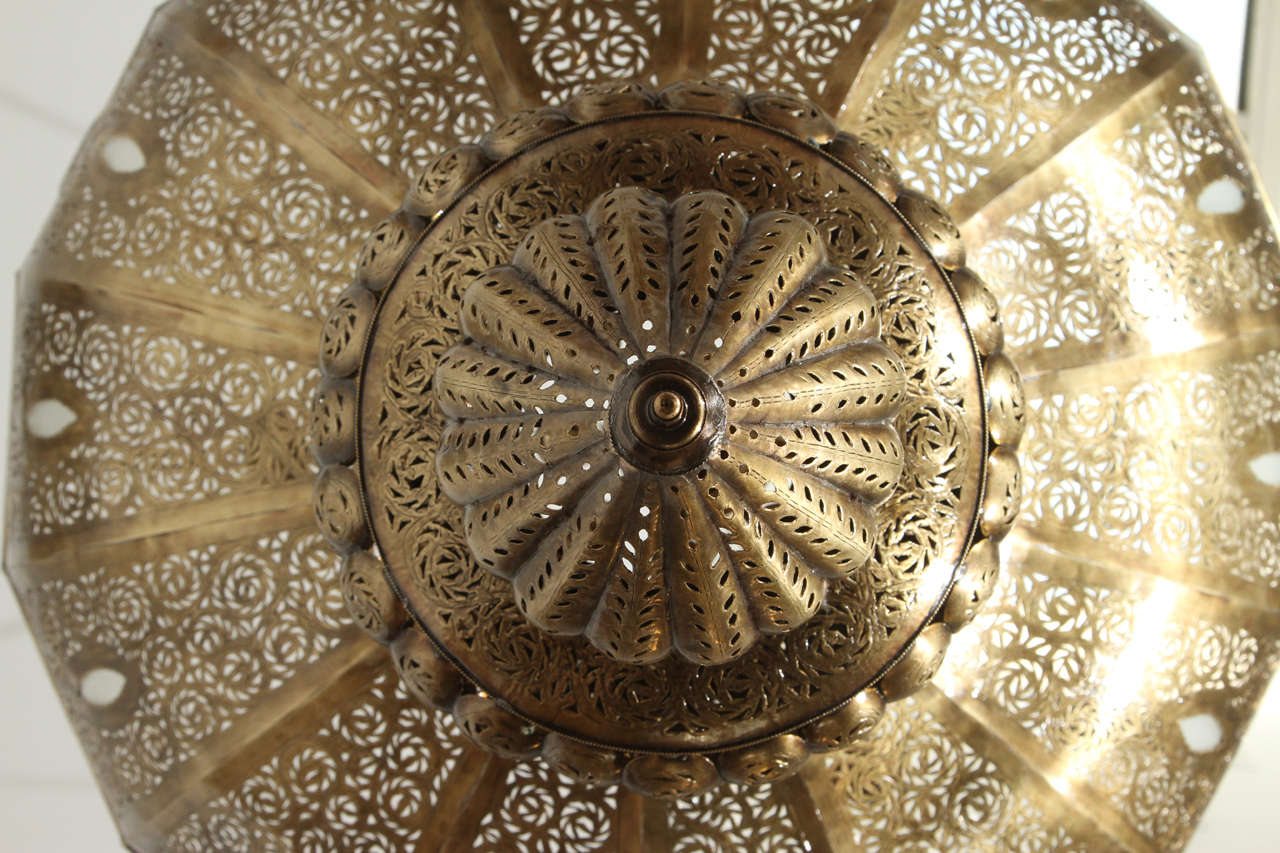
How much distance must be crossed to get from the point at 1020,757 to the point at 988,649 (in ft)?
0.49

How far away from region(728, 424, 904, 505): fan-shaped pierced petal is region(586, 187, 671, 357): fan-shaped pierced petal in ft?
0.42

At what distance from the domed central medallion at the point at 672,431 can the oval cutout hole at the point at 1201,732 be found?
0.73 meters

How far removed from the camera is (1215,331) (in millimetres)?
1633

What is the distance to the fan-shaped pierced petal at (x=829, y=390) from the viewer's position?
3.61 ft

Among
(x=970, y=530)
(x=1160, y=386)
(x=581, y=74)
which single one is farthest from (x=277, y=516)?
(x=1160, y=386)

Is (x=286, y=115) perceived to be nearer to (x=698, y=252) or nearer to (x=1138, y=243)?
(x=698, y=252)

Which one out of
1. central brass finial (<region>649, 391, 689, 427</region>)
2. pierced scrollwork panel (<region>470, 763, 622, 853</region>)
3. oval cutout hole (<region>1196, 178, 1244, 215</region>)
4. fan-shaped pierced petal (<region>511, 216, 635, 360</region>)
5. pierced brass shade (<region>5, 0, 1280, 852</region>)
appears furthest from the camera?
oval cutout hole (<region>1196, 178, 1244, 215</region>)

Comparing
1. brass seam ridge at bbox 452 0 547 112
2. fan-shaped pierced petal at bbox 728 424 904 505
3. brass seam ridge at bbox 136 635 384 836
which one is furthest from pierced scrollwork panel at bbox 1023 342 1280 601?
brass seam ridge at bbox 136 635 384 836

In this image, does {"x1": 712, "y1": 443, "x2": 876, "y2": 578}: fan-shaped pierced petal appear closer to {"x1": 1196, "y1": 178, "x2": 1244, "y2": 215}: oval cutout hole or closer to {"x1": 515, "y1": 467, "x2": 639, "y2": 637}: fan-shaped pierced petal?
{"x1": 515, "y1": 467, "x2": 639, "y2": 637}: fan-shaped pierced petal

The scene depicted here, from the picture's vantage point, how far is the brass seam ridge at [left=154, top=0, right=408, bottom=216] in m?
1.51

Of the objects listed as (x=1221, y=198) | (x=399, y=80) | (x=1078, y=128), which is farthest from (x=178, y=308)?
(x=1221, y=198)

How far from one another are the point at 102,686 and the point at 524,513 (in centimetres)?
78

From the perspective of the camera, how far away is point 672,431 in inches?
40.8

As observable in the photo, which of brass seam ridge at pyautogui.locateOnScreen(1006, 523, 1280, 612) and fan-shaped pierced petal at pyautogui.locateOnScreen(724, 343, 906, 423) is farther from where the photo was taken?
brass seam ridge at pyautogui.locateOnScreen(1006, 523, 1280, 612)
